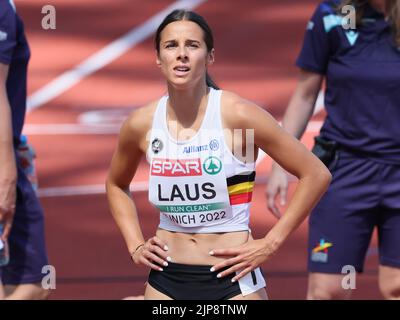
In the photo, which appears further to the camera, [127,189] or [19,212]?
[19,212]

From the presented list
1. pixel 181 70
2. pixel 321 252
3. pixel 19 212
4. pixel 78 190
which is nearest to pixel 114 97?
pixel 78 190

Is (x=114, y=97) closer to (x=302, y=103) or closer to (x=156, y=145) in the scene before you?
(x=302, y=103)

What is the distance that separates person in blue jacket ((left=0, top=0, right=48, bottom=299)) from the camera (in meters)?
4.46

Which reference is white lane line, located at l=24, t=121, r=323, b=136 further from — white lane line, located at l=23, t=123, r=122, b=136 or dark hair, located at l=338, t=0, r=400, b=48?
dark hair, located at l=338, t=0, r=400, b=48

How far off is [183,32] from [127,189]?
603 mm

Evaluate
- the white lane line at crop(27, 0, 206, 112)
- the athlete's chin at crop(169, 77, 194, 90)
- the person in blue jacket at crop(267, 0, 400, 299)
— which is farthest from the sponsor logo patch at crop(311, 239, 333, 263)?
the white lane line at crop(27, 0, 206, 112)

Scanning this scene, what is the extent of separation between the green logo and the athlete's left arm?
4.6 inches

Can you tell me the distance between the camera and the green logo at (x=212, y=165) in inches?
143

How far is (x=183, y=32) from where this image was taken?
3678 mm

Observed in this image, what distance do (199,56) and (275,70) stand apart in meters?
2.27

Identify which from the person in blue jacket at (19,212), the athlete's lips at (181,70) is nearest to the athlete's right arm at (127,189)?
the athlete's lips at (181,70)
